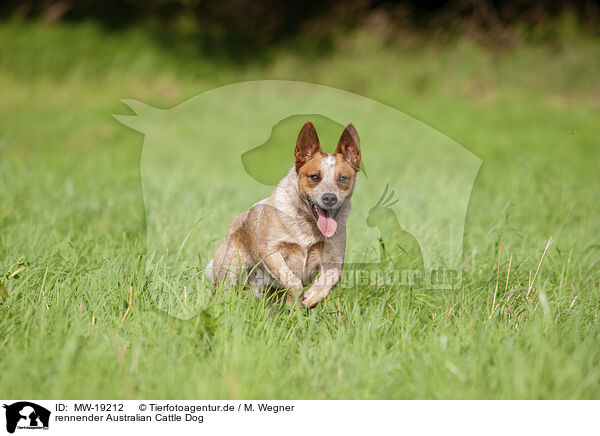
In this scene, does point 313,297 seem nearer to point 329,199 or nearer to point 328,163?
point 329,199

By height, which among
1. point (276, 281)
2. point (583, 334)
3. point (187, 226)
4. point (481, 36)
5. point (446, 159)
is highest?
point (481, 36)

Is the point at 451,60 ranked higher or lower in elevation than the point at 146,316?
higher

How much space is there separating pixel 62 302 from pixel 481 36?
11.8m

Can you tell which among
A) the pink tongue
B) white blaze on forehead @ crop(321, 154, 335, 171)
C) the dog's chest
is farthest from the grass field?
white blaze on forehead @ crop(321, 154, 335, 171)

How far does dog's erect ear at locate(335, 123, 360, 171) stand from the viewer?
2.41 metres

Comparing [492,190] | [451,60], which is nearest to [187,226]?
[492,190]

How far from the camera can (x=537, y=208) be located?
16.3ft

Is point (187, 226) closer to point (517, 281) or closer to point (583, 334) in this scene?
point (517, 281)

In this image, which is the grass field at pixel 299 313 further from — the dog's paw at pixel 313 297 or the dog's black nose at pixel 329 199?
the dog's black nose at pixel 329 199

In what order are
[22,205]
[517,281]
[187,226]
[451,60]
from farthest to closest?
[451,60] < [22,205] < [187,226] < [517,281]

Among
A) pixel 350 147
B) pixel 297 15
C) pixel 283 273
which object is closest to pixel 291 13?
pixel 297 15
